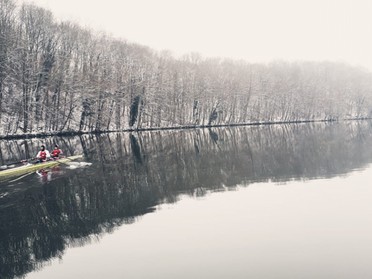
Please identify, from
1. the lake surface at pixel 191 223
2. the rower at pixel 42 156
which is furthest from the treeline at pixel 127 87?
the lake surface at pixel 191 223

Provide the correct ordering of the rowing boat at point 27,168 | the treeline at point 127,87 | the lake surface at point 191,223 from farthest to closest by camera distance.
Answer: the treeline at point 127,87 → the rowing boat at point 27,168 → the lake surface at point 191,223

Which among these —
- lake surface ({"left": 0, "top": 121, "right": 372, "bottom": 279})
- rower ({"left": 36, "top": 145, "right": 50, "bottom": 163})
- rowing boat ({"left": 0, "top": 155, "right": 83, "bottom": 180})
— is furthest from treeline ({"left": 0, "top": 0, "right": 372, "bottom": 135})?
lake surface ({"left": 0, "top": 121, "right": 372, "bottom": 279})

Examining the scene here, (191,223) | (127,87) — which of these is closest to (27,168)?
(191,223)

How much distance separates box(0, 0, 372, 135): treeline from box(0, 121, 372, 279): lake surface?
48490 millimetres

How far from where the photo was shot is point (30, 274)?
11.3m

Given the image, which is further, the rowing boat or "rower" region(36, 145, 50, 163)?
"rower" region(36, 145, 50, 163)

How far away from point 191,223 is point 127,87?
7815cm

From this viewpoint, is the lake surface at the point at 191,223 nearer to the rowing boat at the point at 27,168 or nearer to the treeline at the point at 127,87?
the rowing boat at the point at 27,168

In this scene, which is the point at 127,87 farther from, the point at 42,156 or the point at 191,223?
the point at 191,223

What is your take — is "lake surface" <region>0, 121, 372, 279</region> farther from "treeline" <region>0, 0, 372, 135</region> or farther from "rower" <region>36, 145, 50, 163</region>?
"treeline" <region>0, 0, 372, 135</region>

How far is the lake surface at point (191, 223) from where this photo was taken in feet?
38.1

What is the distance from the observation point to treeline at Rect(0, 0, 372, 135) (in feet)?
230

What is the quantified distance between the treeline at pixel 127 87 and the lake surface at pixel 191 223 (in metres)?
48.5

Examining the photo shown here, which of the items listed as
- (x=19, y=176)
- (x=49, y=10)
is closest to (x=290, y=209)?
(x=19, y=176)
